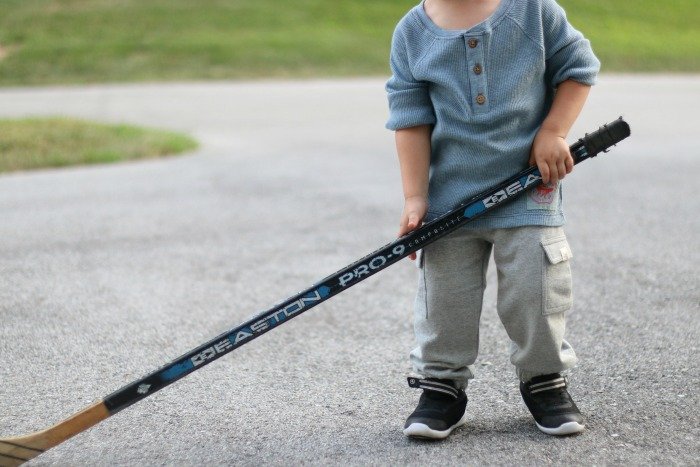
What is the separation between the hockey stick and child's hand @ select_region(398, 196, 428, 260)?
35 mm

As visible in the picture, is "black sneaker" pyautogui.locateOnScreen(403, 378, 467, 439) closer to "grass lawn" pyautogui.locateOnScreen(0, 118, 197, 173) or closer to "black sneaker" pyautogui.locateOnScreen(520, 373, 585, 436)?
"black sneaker" pyautogui.locateOnScreen(520, 373, 585, 436)

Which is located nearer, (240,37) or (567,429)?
(567,429)

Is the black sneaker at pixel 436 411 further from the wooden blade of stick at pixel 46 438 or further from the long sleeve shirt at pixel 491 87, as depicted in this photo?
the wooden blade of stick at pixel 46 438

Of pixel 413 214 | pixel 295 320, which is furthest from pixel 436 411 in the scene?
pixel 295 320

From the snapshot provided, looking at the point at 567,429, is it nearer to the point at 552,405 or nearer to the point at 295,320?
the point at 552,405

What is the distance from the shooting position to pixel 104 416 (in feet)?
Result: 8.34

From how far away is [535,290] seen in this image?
258cm

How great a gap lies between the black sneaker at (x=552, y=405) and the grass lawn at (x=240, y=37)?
1524 cm

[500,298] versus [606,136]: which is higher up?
[606,136]

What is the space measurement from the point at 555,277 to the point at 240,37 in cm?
1895

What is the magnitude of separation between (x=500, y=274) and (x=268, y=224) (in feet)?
10.5

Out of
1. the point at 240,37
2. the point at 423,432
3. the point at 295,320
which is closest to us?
the point at 423,432

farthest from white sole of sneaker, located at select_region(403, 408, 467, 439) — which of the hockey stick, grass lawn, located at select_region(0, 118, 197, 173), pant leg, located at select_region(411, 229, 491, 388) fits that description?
grass lawn, located at select_region(0, 118, 197, 173)

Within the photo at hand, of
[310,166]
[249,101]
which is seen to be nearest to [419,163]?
[310,166]
